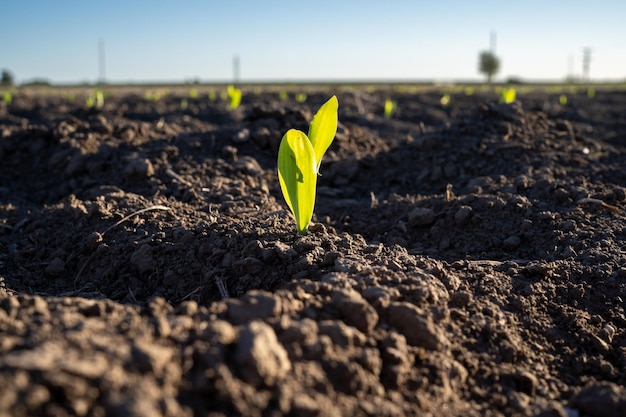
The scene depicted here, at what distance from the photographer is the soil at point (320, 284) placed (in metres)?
1.27

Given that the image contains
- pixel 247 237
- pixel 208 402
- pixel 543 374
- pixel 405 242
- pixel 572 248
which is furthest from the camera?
pixel 405 242

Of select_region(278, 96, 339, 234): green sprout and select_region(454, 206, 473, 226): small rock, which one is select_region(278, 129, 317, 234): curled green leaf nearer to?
select_region(278, 96, 339, 234): green sprout

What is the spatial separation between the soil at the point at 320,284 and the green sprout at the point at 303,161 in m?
0.15

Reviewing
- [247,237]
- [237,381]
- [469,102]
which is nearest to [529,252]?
[247,237]

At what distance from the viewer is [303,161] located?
2.36 metres

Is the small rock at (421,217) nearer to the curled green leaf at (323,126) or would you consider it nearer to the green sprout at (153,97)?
the curled green leaf at (323,126)

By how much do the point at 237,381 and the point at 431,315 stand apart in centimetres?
77

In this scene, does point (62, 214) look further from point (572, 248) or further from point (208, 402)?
point (572, 248)

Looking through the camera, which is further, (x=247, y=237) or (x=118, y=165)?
(x=118, y=165)

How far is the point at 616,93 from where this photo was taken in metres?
18.5

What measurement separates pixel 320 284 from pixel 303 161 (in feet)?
2.33

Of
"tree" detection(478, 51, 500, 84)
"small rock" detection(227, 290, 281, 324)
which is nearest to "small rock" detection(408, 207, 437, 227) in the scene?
"small rock" detection(227, 290, 281, 324)

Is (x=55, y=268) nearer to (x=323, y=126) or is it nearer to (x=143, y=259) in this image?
(x=143, y=259)

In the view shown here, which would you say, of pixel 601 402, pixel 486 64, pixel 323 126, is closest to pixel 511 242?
pixel 323 126
